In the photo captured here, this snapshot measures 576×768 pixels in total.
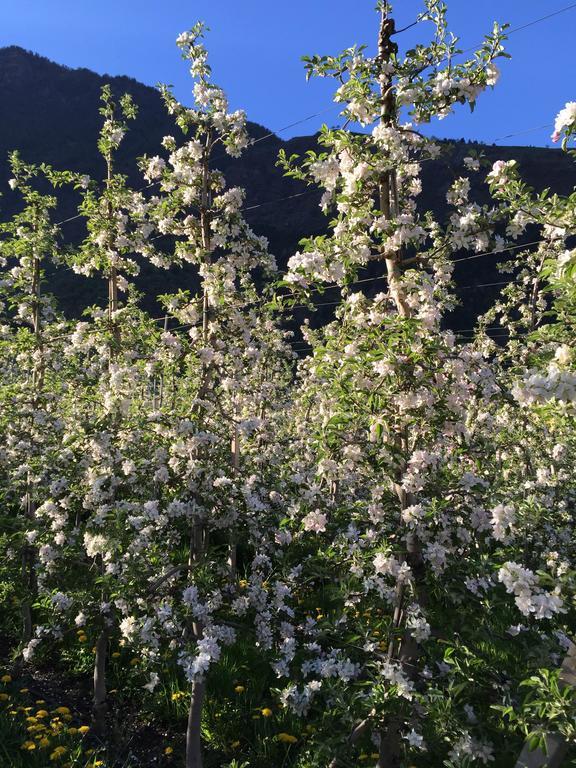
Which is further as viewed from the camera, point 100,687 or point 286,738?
point 100,687

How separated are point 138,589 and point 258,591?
91 centimetres

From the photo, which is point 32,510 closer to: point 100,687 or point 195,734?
point 100,687

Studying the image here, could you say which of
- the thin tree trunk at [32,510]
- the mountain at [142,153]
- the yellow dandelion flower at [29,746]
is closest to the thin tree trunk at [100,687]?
the yellow dandelion flower at [29,746]

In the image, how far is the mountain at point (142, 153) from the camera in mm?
59378

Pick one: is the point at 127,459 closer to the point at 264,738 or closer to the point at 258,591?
the point at 258,591

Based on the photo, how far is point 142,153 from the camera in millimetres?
85938

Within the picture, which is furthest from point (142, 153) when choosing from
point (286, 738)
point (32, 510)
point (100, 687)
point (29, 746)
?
point (286, 738)

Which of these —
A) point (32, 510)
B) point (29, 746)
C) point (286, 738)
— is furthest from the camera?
point (32, 510)

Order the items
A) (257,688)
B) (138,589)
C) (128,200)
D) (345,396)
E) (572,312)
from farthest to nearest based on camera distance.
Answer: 1. (128,200)
2. (257,688)
3. (138,589)
4. (345,396)
5. (572,312)

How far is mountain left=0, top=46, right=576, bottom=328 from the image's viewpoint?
59378mm

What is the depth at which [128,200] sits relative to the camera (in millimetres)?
5980

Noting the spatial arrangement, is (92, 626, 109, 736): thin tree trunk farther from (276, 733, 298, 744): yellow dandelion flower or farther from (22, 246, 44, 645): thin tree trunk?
(276, 733, 298, 744): yellow dandelion flower

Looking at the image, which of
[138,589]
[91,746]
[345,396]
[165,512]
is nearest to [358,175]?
[345,396]

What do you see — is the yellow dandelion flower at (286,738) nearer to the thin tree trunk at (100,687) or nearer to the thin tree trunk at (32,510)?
the thin tree trunk at (100,687)
